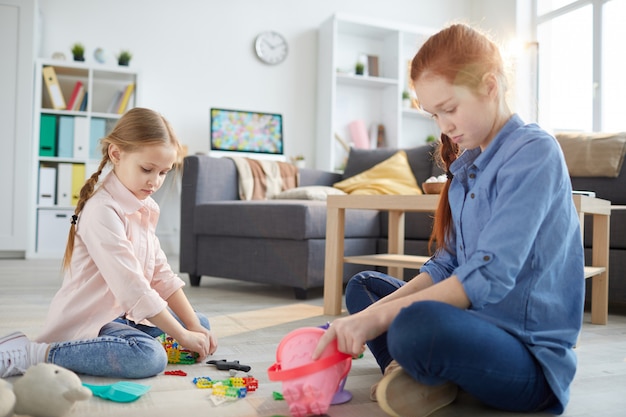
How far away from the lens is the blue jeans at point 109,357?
113 centimetres

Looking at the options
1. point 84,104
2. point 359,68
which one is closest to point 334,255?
point 84,104

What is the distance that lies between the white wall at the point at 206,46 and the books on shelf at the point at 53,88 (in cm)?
27

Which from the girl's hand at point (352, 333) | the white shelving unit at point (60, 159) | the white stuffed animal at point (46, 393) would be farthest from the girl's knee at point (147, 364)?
the white shelving unit at point (60, 159)

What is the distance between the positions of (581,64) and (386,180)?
2.39m

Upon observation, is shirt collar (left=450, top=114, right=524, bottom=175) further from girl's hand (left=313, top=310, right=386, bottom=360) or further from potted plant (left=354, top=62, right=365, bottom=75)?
potted plant (left=354, top=62, right=365, bottom=75)

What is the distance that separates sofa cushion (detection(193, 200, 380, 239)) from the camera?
2426mm

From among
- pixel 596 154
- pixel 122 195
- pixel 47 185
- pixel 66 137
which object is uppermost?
pixel 66 137

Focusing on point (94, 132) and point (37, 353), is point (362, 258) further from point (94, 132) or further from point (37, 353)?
point (94, 132)

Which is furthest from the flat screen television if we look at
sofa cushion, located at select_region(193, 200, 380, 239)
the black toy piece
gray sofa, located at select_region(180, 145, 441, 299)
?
the black toy piece

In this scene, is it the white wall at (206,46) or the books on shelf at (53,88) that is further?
the white wall at (206,46)

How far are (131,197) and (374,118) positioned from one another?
394 centimetres

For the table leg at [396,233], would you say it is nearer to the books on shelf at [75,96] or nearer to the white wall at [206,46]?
the white wall at [206,46]

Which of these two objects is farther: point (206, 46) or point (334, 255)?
point (206, 46)

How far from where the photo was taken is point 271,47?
475cm
